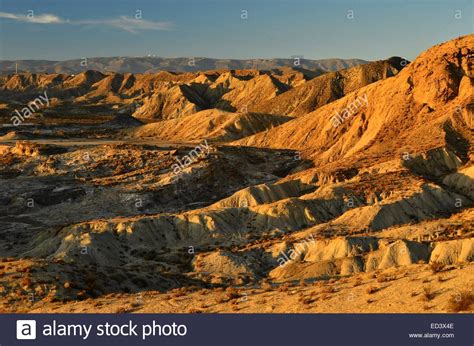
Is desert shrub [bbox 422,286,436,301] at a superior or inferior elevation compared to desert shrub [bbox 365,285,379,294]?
superior

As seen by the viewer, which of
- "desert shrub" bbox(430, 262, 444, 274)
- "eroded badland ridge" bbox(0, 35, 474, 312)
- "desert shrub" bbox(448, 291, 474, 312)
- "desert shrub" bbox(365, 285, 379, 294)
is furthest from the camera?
"eroded badland ridge" bbox(0, 35, 474, 312)

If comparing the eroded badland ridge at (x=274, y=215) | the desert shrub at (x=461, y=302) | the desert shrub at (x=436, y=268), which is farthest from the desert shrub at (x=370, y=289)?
the desert shrub at (x=461, y=302)

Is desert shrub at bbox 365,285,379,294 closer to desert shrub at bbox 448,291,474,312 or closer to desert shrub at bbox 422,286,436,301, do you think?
desert shrub at bbox 422,286,436,301

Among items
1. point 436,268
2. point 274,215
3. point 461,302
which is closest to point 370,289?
point 436,268

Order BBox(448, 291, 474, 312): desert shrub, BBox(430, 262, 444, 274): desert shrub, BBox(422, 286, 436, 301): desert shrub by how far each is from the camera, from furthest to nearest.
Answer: BBox(430, 262, 444, 274): desert shrub, BBox(422, 286, 436, 301): desert shrub, BBox(448, 291, 474, 312): desert shrub

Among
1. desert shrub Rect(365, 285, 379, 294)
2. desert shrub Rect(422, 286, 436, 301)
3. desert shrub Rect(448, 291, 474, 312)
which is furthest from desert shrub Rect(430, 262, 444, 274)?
desert shrub Rect(448, 291, 474, 312)

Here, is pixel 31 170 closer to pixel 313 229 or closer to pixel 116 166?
pixel 116 166

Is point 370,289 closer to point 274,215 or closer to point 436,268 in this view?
point 436,268

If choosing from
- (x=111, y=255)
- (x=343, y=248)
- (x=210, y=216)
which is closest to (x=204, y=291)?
(x=343, y=248)
